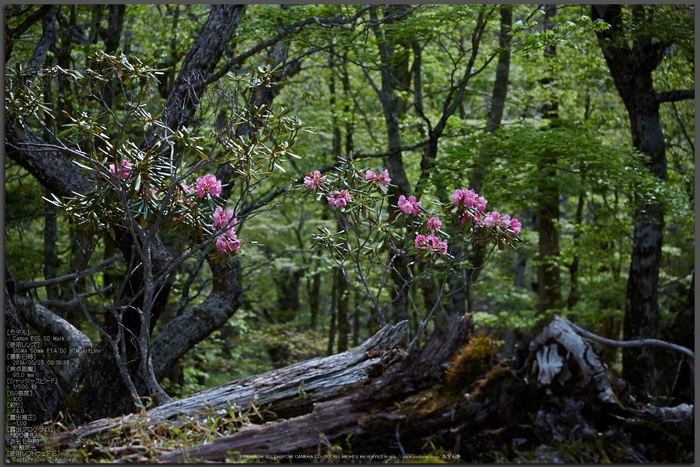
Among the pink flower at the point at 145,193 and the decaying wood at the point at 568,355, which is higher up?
the pink flower at the point at 145,193

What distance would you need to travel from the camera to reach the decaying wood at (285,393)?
81.1 inches

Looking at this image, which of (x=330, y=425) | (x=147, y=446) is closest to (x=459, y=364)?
(x=330, y=425)

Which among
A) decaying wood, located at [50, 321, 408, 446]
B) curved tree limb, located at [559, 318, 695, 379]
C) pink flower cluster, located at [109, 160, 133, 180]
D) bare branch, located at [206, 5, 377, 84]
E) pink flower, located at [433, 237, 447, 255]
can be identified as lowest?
decaying wood, located at [50, 321, 408, 446]

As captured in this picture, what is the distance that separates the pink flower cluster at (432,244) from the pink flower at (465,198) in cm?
25

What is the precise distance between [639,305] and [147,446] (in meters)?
4.85

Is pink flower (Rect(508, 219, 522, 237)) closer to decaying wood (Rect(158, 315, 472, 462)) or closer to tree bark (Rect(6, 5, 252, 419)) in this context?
decaying wood (Rect(158, 315, 472, 462))

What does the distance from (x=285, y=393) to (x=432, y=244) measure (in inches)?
57.1

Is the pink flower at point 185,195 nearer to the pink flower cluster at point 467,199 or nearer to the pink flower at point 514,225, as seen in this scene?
the pink flower cluster at point 467,199

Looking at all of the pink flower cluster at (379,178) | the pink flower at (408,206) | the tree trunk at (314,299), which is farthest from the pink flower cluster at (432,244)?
the tree trunk at (314,299)

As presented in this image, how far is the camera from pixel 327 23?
434cm

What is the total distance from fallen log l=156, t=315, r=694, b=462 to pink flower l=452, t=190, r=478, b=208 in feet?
4.57

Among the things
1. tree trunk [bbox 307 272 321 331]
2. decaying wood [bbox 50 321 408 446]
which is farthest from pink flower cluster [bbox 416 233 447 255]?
tree trunk [bbox 307 272 321 331]

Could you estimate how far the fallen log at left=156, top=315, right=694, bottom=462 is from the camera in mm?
1644

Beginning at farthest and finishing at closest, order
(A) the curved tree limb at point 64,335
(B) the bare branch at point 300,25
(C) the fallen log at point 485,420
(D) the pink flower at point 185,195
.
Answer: (B) the bare branch at point 300,25 → (A) the curved tree limb at point 64,335 → (D) the pink flower at point 185,195 → (C) the fallen log at point 485,420
